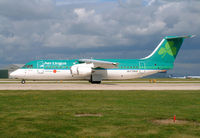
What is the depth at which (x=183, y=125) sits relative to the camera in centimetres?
1009

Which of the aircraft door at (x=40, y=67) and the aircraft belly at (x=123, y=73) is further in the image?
the aircraft belly at (x=123, y=73)

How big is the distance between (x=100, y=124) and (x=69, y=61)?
105 ft

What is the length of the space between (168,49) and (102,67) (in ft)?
37.6

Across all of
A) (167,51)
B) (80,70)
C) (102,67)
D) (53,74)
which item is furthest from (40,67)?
(167,51)

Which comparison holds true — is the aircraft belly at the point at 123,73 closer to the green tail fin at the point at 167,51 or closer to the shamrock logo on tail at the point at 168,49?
the green tail fin at the point at 167,51

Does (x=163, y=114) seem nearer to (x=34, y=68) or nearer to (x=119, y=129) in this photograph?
(x=119, y=129)

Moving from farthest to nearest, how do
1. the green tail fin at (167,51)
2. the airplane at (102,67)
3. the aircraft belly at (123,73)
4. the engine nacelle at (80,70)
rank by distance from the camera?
the green tail fin at (167,51) < the aircraft belly at (123,73) < the airplane at (102,67) < the engine nacelle at (80,70)

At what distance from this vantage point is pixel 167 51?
42500 mm

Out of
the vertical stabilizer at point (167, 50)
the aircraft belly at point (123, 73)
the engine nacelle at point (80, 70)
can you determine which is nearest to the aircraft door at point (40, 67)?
the engine nacelle at point (80, 70)

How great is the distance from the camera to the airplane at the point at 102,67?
131 feet

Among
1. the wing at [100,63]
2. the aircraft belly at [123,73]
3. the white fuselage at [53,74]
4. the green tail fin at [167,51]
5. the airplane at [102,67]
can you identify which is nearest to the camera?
the wing at [100,63]

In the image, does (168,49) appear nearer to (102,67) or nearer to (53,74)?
(102,67)

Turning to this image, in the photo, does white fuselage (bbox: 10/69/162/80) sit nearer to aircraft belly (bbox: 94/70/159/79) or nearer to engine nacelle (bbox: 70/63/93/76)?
aircraft belly (bbox: 94/70/159/79)

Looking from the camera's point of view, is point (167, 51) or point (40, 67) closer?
point (40, 67)
